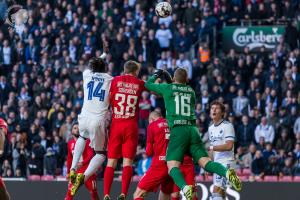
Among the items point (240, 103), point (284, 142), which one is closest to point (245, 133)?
point (284, 142)

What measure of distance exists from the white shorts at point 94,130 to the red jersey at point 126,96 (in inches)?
16.5

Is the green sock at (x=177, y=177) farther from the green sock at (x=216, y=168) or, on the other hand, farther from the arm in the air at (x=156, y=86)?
the arm in the air at (x=156, y=86)

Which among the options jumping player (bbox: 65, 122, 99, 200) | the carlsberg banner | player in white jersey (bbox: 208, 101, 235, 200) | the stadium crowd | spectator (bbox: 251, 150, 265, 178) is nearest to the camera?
player in white jersey (bbox: 208, 101, 235, 200)

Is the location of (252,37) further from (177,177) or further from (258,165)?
(177,177)

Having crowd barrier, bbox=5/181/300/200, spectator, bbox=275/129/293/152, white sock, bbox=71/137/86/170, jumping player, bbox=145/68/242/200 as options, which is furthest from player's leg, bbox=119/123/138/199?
spectator, bbox=275/129/293/152

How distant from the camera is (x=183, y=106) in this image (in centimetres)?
2059

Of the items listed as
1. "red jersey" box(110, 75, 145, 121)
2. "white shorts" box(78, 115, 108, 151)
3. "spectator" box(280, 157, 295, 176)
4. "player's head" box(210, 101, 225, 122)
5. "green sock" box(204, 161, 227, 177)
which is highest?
"red jersey" box(110, 75, 145, 121)

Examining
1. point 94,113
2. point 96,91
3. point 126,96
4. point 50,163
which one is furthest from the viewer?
point 50,163

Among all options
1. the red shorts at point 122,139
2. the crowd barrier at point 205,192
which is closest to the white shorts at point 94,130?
the red shorts at point 122,139

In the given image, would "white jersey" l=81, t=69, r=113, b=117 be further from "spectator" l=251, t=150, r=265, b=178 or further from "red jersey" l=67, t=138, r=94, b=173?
"spectator" l=251, t=150, r=265, b=178

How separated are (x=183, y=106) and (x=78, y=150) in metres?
2.52

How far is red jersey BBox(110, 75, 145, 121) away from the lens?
21484 millimetres

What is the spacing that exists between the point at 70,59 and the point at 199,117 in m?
5.66

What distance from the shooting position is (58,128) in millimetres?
32719
